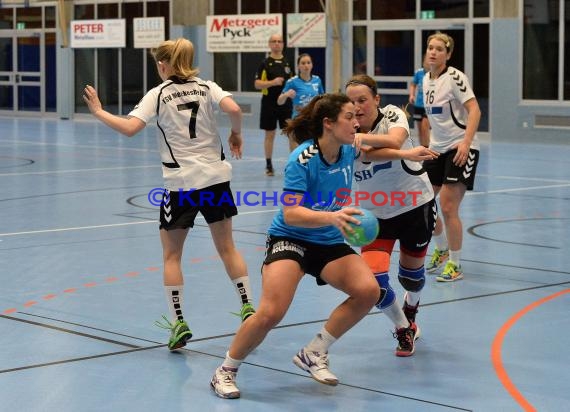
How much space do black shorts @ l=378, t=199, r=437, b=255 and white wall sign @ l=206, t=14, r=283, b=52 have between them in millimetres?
21734

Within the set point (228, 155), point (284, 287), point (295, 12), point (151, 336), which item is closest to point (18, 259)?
point (151, 336)

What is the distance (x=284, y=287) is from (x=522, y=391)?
128cm

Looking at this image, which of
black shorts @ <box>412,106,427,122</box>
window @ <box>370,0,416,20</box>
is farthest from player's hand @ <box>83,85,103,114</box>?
window @ <box>370,0,416,20</box>

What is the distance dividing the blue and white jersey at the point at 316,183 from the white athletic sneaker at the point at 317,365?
58 cm

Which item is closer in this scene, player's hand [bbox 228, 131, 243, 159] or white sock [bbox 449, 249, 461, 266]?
player's hand [bbox 228, 131, 243, 159]

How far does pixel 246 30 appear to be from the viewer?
28.7 m

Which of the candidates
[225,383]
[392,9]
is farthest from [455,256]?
[392,9]

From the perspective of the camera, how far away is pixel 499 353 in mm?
6270

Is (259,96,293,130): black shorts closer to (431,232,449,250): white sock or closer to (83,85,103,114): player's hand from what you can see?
(431,232,449,250): white sock

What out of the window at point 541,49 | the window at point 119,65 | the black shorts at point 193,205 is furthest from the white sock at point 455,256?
the window at point 119,65

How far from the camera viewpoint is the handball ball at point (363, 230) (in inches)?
205

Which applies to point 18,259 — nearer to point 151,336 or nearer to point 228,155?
point 151,336

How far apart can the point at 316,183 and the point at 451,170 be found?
136 inches

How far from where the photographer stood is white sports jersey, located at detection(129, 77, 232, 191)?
6.42 metres
